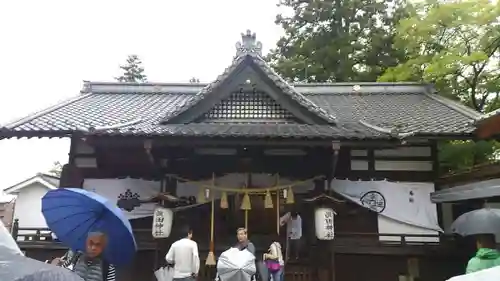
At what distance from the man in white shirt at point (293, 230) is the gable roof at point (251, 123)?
2108 millimetres

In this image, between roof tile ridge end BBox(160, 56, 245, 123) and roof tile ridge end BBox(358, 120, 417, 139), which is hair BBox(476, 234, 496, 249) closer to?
roof tile ridge end BBox(358, 120, 417, 139)

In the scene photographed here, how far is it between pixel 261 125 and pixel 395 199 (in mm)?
3874

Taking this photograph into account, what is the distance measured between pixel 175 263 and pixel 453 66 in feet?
35.8

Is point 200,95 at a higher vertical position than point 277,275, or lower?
higher

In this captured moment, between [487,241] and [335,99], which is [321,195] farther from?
[335,99]

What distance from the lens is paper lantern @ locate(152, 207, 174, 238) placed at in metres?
10.2

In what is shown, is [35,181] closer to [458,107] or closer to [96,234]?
[458,107]

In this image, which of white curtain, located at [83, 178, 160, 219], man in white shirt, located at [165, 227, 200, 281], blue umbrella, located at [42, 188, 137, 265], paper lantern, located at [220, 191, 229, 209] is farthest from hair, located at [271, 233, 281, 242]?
blue umbrella, located at [42, 188, 137, 265]

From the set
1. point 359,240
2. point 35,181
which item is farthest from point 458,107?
point 35,181

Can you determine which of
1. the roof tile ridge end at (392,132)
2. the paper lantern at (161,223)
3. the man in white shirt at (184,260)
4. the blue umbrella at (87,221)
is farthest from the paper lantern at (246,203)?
the blue umbrella at (87,221)

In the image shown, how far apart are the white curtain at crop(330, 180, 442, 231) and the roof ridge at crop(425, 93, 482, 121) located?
236 cm

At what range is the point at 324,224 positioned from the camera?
1013 cm

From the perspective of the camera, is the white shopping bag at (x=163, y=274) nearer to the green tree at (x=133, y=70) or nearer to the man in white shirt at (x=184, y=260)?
the man in white shirt at (x=184, y=260)

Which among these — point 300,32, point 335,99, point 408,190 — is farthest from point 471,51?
point 300,32
